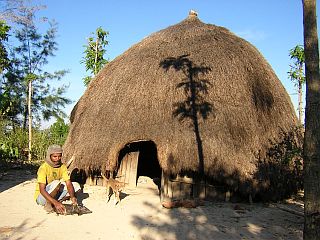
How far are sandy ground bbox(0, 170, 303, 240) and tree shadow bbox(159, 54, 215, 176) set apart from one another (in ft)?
4.07

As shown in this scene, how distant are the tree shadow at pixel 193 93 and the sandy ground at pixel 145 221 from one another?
4.07ft

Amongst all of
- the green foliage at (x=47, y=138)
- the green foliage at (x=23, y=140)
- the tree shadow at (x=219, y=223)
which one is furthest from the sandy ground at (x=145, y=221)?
the green foliage at (x=47, y=138)

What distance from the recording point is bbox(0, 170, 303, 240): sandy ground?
5461 mm

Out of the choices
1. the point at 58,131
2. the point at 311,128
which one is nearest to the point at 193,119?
the point at 311,128

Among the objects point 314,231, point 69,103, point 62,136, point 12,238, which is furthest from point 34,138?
point 314,231

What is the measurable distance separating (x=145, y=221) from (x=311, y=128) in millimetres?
3246

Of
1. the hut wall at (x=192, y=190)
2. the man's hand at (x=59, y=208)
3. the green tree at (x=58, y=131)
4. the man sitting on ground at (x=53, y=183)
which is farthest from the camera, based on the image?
the green tree at (x=58, y=131)

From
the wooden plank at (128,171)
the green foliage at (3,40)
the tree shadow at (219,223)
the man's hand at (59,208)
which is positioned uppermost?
the green foliage at (3,40)

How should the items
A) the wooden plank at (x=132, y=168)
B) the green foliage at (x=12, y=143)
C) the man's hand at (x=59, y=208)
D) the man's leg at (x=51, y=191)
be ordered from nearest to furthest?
the man's hand at (x=59, y=208) < the man's leg at (x=51, y=191) < the wooden plank at (x=132, y=168) < the green foliage at (x=12, y=143)

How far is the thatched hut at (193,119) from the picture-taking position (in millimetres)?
7730

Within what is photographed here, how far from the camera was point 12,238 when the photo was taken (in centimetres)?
507

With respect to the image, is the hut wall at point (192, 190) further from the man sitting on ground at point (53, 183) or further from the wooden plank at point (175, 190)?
the man sitting on ground at point (53, 183)

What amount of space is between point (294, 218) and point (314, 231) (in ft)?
8.85

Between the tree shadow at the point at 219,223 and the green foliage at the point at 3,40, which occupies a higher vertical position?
the green foliage at the point at 3,40
